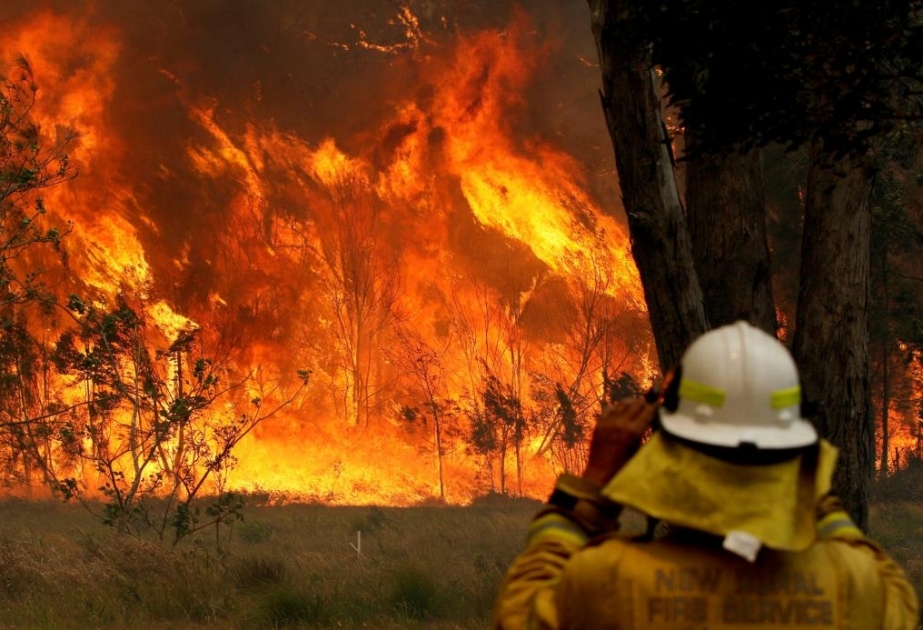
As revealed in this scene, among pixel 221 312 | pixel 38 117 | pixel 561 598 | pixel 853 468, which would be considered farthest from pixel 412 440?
pixel 561 598

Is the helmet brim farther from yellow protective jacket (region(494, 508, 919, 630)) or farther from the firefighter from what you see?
yellow protective jacket (region(494, 508, 919, 630))

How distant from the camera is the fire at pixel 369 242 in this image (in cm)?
3216

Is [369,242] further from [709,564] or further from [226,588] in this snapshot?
[709,564]

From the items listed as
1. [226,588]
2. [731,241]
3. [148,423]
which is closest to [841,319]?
[731,241]

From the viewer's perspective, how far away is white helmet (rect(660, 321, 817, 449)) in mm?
1960

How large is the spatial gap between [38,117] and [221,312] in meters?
7.77

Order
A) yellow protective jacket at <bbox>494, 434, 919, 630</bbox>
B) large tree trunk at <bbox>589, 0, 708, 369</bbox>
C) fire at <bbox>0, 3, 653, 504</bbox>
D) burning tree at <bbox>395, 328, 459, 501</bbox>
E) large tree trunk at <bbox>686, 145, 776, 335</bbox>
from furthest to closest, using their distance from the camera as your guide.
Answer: burning tree at <bbox>395, 328, 459, 501</bbox> → fire at <bbox>0, 3, 653, 504</bbox> → large tree trunk at <bbox>686, 145, 776, 335</bbox> → large tree trunk at <bbox>589, 0, 708, 369</bbox> → yellow protective jacket at <bbox>494, 434, 919, 630</bbox>

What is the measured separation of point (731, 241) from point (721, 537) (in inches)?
165

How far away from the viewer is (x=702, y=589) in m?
1.99

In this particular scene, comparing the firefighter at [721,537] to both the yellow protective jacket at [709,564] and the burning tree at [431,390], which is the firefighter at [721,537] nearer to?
the yellow protective jacket at [709,564]

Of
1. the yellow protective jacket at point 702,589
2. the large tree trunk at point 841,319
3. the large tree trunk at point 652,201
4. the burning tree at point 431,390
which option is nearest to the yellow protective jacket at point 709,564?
the yellow protective jacket at point 702,589

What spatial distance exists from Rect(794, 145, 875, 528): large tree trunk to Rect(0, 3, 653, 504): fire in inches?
1006

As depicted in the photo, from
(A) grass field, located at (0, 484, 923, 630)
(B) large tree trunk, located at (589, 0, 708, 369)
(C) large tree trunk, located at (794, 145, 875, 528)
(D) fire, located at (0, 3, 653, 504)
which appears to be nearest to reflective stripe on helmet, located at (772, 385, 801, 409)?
(B) large tree trunk, located at (589, 0, 708, 369)

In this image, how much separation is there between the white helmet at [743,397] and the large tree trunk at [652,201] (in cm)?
350
